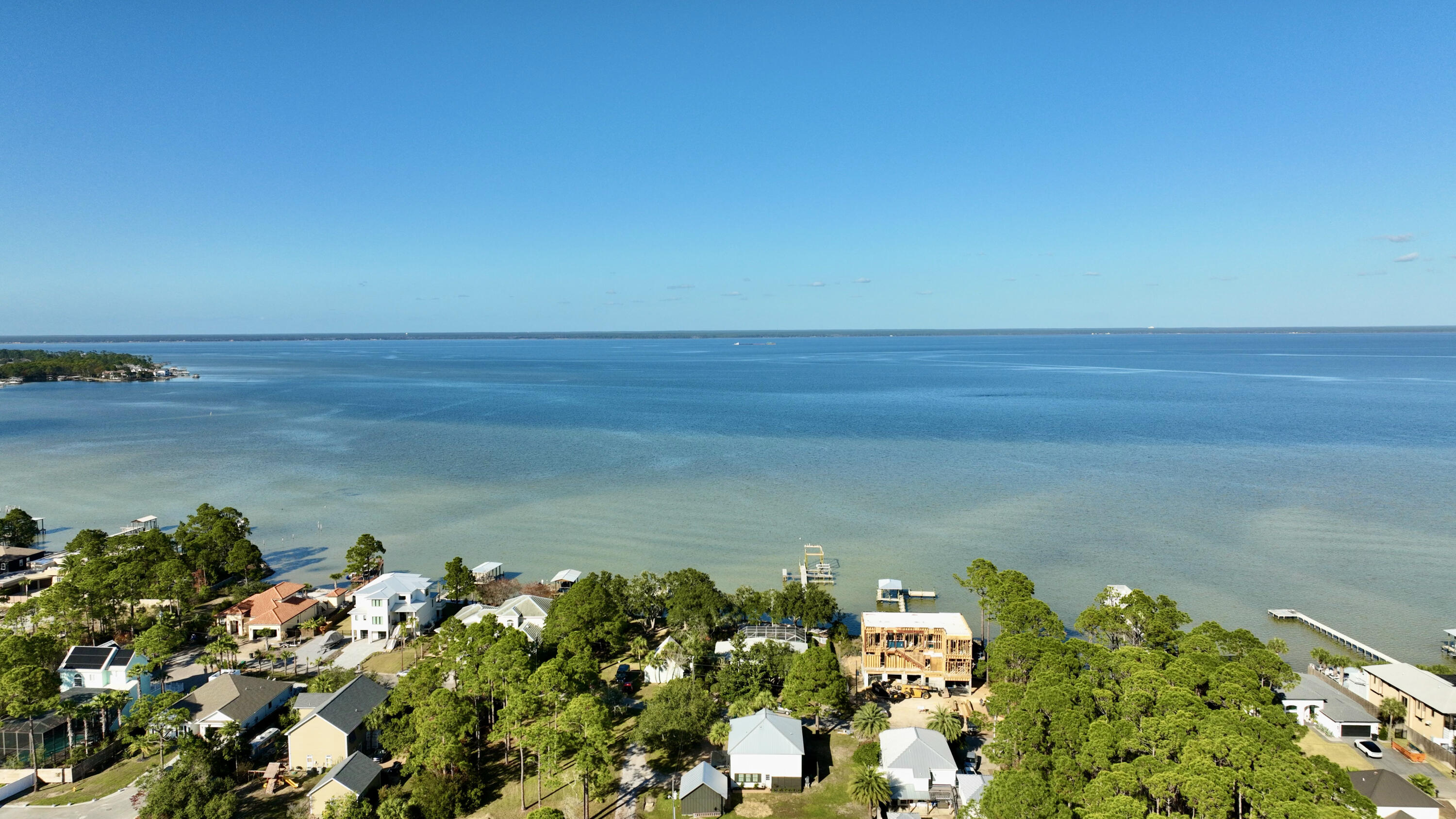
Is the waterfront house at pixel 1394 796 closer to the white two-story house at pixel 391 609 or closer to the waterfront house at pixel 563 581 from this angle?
the waterfront house at pixel 563 581

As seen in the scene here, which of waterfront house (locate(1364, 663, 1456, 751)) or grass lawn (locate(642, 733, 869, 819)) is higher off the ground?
waterfront house (locate(1364, 663, 1456, 751))

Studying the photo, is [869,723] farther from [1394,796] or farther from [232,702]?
[232,702]

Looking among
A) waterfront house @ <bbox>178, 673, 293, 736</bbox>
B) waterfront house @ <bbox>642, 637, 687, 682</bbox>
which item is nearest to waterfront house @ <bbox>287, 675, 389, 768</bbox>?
waterfront house @ <bbox>178, 673, 293, 736</bbox>

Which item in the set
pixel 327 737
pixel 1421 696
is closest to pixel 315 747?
pixel 327 737

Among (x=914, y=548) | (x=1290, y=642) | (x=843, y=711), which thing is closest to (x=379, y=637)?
(x=843, y=711)

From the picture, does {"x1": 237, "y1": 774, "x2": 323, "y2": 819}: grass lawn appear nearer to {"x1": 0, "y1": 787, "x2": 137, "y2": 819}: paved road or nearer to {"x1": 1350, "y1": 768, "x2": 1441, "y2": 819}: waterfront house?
{"x1": 0, "y1": 787, "x2": 137, "y2": 819}: paved road

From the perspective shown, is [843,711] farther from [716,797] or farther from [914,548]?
[914,548]

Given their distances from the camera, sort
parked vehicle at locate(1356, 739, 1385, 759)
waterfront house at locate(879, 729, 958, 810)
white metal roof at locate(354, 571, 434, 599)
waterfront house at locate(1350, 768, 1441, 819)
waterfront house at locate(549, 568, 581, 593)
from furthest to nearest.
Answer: waterfront house at locate(549, 568, 581, 593) < white metal roof at locate(354, 571, 434, 599) < parked vehicle at locate(1356, 739, 1385, 759) < waterfront house at locate(879, 729, 958, 810) < waterfront house at locate(1350, 768, 1441, 819)
